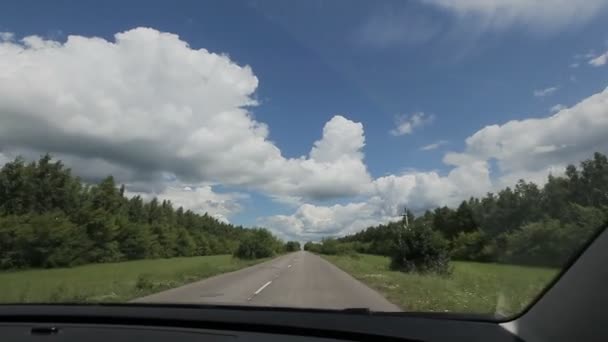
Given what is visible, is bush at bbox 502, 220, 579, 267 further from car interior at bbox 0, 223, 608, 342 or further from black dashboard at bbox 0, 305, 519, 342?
black dashboard at bbox 0, 305, 519, 342

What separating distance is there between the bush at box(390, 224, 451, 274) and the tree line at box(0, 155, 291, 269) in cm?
3119

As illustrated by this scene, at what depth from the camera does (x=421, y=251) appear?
3359 centimetres

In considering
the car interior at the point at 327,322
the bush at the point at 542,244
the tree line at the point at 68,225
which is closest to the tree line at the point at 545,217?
the bush at the point at 542,244

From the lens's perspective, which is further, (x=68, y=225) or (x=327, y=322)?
(x=68, y=225)

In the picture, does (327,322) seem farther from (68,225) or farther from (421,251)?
(68,225)

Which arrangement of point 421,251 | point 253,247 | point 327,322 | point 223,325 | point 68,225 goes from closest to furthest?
point 327,322
point 223,325
point 421,251
point 68,225
point 253,247

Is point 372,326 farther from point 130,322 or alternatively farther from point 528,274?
point 130,322

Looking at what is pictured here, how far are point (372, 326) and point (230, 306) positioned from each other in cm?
90

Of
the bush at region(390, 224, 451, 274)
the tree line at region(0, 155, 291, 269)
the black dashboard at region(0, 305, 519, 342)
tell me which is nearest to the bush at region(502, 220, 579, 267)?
the black dashboard at region(0, 305, 519, 342)

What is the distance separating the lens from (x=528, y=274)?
8.28 feet

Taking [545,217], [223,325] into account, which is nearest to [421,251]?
[545,217]

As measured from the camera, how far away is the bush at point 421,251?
32184 mm

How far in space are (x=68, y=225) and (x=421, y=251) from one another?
38.0m

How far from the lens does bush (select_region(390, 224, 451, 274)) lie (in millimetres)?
32184
